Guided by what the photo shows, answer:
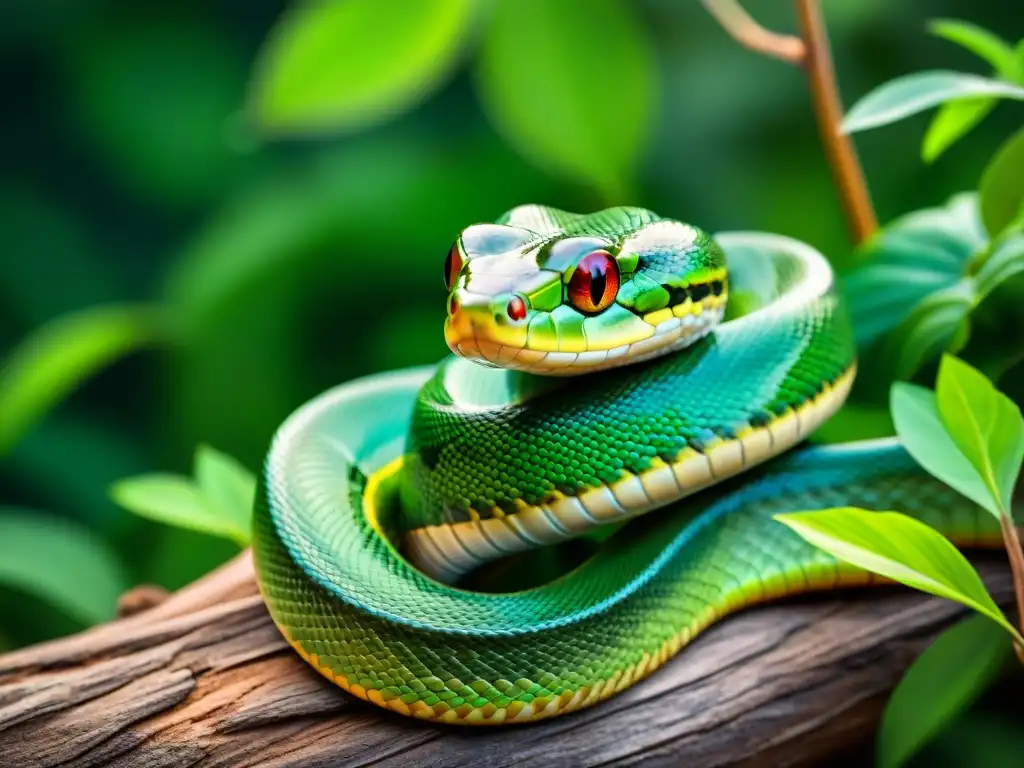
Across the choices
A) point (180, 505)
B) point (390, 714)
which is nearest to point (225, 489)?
point (180, 505)

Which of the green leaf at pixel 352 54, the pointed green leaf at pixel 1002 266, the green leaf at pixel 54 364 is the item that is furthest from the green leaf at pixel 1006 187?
the green leaf at pixel 54 364

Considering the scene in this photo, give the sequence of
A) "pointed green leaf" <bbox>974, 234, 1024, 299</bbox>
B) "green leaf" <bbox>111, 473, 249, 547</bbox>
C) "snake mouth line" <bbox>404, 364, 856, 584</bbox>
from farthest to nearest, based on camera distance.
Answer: "green leaf" <bbox>111, 473, 249, 547</bbox> < "pointed green leaf" <bbox>974, 234, 1024, 299</bbox> < "snake mouth line" <bbox>404, 364, 856, 584</bbox>

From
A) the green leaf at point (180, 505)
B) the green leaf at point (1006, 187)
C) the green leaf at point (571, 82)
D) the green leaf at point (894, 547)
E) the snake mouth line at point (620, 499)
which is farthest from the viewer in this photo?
the green leaf at point (571, 82)

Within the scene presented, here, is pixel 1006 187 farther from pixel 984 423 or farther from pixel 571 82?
pixel 571 82

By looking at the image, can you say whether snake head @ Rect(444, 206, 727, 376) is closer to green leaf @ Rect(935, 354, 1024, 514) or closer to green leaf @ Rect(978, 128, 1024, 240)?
green leaf @ Rect(935, 354, 1024, 514)

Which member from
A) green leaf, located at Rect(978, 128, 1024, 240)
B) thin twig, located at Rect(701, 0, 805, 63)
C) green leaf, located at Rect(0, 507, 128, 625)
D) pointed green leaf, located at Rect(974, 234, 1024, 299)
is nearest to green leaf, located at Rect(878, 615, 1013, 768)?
pointed green leaf, located at Rect(974, 234, 1024, 299)

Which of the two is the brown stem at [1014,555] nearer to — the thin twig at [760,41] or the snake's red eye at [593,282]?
the snake's red eye at [593,282]
